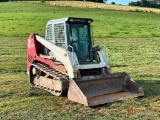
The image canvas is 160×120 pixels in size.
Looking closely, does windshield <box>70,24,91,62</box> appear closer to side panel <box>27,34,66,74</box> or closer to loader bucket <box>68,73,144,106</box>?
loader bucket <box>68,73,144,106</box>

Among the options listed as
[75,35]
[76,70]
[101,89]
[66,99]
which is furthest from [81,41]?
[66,99]

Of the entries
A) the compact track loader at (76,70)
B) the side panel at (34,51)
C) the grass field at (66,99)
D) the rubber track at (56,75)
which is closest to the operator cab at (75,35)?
the compact track loader at (76,70)

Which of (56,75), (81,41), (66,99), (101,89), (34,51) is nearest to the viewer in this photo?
(66,99)

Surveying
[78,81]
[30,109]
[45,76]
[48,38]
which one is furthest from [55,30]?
[30,109]

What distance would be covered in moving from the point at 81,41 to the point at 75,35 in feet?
0.98

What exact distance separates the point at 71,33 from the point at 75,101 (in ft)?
7.31

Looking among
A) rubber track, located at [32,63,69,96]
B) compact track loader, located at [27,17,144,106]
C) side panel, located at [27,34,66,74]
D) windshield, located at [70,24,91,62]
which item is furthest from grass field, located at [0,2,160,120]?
windshield, located at [70,24,91,62]

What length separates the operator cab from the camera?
9.91 metres

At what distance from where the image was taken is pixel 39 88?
10.7 meters

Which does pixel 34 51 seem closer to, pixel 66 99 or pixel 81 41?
pixel 81 41

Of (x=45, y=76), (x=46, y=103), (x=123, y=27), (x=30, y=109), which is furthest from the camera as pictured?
(x=123, y=27)

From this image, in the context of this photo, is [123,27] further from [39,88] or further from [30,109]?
[30,109]

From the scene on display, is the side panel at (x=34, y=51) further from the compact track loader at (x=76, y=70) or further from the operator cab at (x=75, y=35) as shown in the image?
the operator cab at (x=75, y=35)

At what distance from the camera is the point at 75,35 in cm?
1007
